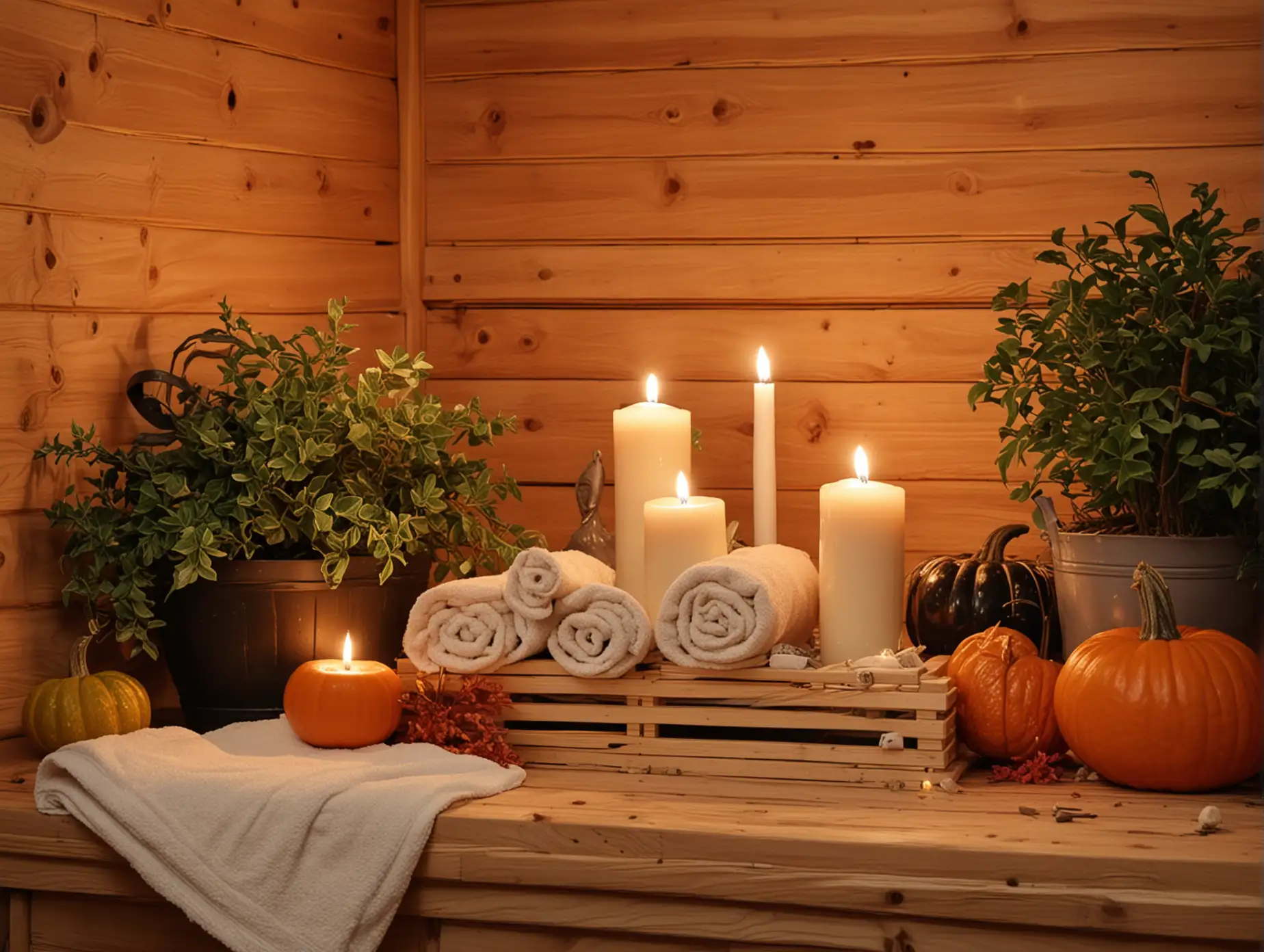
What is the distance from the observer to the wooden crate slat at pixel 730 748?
4.70 ft

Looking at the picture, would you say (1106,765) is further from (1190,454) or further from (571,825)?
(571,825)

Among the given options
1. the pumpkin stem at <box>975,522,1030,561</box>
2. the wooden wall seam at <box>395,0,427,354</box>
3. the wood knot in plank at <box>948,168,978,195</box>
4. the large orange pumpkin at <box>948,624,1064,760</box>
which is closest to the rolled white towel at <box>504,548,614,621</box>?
the large orange pumpkin at <box>948,624,1064,760</box>

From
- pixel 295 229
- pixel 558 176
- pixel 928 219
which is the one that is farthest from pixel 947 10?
pixel 295 229

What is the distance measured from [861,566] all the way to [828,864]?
0.38 metres

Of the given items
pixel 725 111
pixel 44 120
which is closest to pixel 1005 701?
pixel 725 111

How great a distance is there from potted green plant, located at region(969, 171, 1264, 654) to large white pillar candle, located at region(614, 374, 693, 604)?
344 mm

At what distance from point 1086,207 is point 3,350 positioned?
1380 millimetres

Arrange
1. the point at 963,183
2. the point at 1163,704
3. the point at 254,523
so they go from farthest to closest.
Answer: the point at 963,183 → the point at 254,523 → the point at 1163,704

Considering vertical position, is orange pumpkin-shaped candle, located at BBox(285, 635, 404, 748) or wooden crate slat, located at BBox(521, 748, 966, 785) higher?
orange pumpkin-shaped candle, located at BBox(285, 635, 404, 748)

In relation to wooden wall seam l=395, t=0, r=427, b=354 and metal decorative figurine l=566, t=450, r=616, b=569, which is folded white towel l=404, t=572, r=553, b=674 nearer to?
metal decorative figurine l=566, t=450, r=616, b=569

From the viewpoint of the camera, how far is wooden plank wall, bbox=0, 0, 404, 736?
1596 mm

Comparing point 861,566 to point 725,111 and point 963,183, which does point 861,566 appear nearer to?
point 963,183

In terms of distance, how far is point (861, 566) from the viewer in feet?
4.97

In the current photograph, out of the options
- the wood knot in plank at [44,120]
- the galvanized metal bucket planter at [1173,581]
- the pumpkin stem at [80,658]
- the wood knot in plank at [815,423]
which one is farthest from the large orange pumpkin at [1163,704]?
the wood knot in plank at [44,120]
